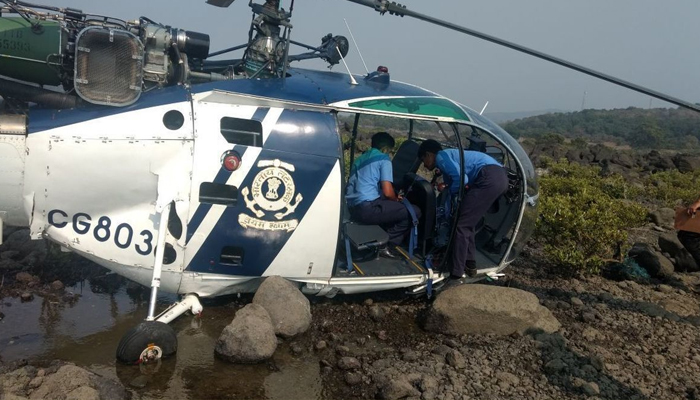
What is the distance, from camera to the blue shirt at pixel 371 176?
727cm

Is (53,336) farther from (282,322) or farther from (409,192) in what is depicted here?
(409,192)

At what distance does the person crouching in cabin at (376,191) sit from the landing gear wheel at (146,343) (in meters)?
2.86

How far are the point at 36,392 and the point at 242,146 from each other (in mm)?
2848

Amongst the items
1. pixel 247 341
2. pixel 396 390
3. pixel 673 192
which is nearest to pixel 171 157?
pixel 247 341

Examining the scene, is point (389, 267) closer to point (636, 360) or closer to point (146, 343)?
point (636, 360)

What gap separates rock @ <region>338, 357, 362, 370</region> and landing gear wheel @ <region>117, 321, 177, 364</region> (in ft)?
5.36

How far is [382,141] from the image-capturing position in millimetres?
7418

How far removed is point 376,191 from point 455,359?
2398mm

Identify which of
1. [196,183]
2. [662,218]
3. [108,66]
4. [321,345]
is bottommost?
[321,345]

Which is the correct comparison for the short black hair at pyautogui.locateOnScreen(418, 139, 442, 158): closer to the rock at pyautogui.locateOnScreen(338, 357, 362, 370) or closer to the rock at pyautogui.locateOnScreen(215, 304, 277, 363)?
the rock at pyautogui.locateOnScreen(338, 357, 362, 370)

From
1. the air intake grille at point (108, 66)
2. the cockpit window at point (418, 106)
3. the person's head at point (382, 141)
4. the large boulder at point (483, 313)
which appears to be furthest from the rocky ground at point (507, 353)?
the air intake grille at point (108, 66)

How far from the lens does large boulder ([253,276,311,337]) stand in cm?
602

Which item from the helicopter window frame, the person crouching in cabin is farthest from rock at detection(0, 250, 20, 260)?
the person crouching in cabin

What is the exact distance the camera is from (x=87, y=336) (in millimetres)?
5910
